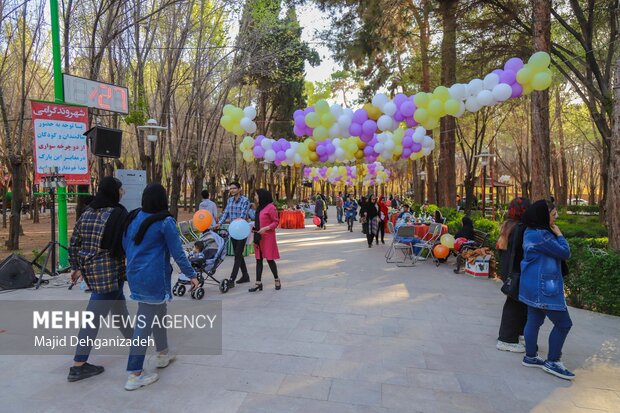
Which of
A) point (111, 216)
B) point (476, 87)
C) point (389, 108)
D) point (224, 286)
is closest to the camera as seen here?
A: point (111, 216)

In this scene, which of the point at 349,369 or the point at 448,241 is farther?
the point at 448,241

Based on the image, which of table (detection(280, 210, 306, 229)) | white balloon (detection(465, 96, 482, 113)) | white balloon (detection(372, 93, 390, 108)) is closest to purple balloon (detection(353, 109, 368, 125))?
white balloon (detection(372, 93, 390, 108))

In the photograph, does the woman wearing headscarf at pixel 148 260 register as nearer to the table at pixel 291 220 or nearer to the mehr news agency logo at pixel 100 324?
the mehr news agency logo at pixel 100 324

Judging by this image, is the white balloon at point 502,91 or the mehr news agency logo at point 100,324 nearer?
the mehr news agency logo at point 100,324

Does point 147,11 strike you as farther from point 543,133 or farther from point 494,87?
point 543,133

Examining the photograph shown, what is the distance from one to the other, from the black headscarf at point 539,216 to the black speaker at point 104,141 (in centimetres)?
697

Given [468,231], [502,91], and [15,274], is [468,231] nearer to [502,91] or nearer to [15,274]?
[502,91]

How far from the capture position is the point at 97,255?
3.72 m

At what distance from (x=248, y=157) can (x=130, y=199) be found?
18.4 ft

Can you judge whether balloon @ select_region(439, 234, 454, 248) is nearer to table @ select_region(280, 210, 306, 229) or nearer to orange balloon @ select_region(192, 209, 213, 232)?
orange balloon @ select_region(192, 209, 213, 232)

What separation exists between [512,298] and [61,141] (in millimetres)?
8305

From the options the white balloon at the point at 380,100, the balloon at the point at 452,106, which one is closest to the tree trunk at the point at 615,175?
the balloon at the point at 452,106

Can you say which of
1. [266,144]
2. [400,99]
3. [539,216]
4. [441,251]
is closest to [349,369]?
[539,216]

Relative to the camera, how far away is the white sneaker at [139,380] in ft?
11.4
